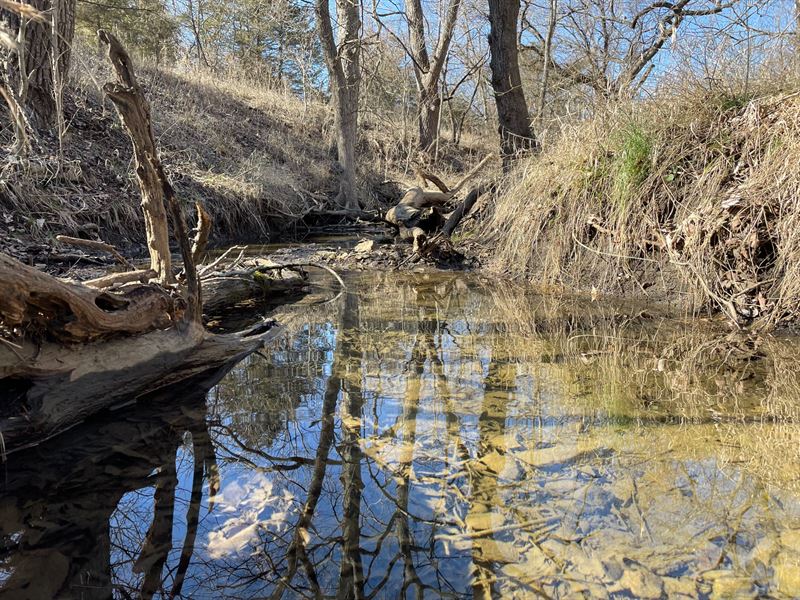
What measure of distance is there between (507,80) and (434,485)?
22.9ft

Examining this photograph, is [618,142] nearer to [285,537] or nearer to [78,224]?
[285,537]

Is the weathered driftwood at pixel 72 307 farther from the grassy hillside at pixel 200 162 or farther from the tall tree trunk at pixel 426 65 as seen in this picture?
the tall tree trunk at pixel 426 65

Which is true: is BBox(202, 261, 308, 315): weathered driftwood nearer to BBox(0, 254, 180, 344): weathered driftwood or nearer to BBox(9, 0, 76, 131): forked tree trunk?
BBox(0, 254, 180, 344): weathered driftwood

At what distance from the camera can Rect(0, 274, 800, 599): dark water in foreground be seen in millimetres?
1659

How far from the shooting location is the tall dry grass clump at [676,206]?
13.5 feet

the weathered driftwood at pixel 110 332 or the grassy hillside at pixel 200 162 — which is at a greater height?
the grassy hillside at pixel 200 162

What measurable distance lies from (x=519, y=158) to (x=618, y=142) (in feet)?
5.28

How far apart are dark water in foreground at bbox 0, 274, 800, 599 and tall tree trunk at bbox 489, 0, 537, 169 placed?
4.96 m

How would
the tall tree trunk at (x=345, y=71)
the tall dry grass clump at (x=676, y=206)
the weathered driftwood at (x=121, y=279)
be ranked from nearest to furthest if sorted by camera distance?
the weathered driftwood at (x=121, y=279)
the tall dry grass clump at (x=676, y=206)
the tall tree trunk at (x=345, y=71)

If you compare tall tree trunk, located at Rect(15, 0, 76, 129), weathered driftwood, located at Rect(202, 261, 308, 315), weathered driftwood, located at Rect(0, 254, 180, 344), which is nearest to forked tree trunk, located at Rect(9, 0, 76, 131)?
tall tree trunk, located at Rect(15, 0, 76, 129)

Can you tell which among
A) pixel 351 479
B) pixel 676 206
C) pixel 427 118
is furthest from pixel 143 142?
pixel 427 118

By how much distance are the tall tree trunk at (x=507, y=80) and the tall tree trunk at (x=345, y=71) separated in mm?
3235

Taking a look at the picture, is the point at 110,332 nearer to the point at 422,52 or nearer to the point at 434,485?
the point at 434,485

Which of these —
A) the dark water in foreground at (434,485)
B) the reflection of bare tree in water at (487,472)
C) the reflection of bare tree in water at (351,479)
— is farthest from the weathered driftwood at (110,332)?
the reflection of bare tree in water at (487,472)
